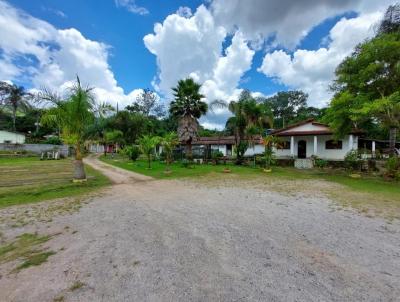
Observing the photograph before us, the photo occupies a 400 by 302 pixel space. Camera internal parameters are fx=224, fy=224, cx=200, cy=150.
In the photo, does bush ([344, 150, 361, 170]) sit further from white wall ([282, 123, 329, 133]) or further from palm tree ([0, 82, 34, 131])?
palm tree ([0, 82, 34, 131])

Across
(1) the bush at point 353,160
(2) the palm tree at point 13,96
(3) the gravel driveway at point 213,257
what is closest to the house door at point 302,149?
(1) the bush at point 353,160

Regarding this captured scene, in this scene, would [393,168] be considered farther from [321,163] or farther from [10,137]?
[10,137]

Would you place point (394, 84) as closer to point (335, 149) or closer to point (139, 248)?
point (335, 149)

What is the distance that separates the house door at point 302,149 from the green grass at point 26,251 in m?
23.4

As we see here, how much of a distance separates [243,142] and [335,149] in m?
8.63

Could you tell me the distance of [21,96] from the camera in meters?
43.7

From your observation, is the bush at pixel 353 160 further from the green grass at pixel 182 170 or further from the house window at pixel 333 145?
Answer: the green grass at pixel 182 170

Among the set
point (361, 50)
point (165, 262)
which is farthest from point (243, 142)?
point (165, 262)

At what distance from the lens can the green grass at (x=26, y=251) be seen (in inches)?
135

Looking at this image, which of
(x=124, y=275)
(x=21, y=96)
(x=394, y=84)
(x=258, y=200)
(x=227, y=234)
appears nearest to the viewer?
(x=124, y=275)

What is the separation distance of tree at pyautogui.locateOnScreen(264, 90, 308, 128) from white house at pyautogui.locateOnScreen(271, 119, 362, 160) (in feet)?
106

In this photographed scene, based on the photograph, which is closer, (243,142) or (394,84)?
(394,84)

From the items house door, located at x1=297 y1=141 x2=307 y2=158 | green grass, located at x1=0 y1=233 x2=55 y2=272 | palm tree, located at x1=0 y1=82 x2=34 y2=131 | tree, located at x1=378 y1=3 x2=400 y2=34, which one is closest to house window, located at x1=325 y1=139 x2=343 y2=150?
house door, located at x1=297 y1=141 x2=307 y2=158

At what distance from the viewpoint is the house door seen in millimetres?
23153
